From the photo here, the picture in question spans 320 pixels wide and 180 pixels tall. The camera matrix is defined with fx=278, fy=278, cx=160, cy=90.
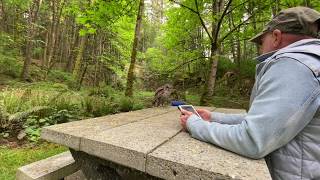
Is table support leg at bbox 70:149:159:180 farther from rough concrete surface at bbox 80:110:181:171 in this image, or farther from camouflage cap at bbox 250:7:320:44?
camouflage cap at bbox 250:7:320:44

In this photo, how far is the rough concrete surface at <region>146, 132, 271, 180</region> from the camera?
1.19m

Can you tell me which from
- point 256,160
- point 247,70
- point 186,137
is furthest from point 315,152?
point 247,70

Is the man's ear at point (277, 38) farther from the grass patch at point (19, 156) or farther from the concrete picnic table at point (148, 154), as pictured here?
the grass patch at point (19, 156)

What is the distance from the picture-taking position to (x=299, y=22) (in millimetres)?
1516

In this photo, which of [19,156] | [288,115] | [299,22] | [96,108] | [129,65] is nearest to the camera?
[288,115]

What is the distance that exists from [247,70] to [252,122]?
→ 13.9 meters

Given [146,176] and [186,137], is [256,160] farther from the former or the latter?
[146,176]

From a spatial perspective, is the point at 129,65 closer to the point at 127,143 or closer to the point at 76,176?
the point at 76,176

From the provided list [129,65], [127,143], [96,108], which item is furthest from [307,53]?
[129,65]

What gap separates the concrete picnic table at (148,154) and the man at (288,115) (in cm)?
10

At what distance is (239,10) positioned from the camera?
9.17 m

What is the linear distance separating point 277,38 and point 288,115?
1.78 ft

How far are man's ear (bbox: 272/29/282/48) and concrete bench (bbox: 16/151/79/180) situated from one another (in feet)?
6.93

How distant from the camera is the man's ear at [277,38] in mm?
1586
